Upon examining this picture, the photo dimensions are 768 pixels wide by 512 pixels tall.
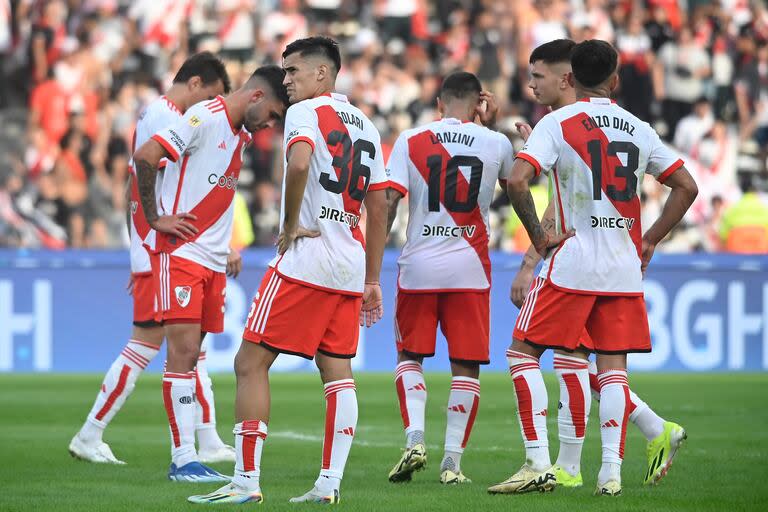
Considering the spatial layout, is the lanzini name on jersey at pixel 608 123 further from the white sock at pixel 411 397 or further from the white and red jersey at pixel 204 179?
the white and red jersey at pixel 204 179

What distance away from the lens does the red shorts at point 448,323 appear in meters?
8.59

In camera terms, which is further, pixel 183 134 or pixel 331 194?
pixel 183 134

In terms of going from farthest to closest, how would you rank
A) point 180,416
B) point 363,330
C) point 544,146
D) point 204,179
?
1. point 363,330
2. point 204,179
3. point 180,416
4. point 544,146

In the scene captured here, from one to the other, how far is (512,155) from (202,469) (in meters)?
2.62

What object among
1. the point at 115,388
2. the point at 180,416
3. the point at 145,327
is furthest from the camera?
the point at 145,327

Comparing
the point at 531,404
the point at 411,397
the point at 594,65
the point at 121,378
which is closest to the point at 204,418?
the point at 121,378

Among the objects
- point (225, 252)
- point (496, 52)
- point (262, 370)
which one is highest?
point (496, 52)

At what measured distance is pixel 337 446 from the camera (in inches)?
284

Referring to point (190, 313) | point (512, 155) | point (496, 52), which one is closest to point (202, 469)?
point (190, 313)

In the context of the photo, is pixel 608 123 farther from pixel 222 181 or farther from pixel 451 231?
pixel 222 181

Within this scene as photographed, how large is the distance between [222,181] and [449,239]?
4.59ft

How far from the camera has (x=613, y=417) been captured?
7.62 metres

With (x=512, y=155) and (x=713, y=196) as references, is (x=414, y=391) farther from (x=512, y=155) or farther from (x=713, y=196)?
(x=713, y=196)

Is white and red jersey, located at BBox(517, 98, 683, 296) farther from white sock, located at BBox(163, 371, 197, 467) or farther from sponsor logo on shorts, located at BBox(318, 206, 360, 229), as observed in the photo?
white sock, located at BBox(163, 371, 197, 467)
